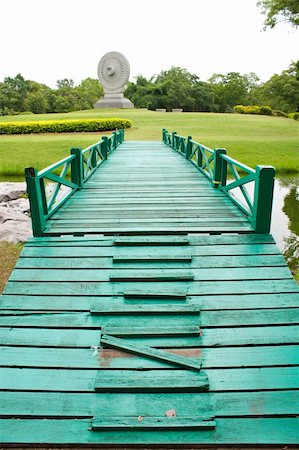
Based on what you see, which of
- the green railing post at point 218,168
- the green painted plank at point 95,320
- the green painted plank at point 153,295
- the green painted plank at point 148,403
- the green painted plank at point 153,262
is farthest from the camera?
the green railing post at point 218,168

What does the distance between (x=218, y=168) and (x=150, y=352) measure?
4.63 meters

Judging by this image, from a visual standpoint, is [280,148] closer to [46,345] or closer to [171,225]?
[171,225]

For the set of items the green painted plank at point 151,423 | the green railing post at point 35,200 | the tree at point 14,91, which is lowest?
the green painted plank at point 151,423

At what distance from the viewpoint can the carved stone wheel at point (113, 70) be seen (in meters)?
43.2

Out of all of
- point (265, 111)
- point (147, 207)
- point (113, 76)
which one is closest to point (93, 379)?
point (147, 207)

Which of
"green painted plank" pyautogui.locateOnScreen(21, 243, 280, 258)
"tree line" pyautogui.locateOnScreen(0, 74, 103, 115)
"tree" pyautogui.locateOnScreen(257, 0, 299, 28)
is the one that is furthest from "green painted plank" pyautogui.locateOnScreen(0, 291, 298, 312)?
"tree line" pyautogui.locateOnScreen(0, 74, 103, 115)

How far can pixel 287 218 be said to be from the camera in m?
9.73

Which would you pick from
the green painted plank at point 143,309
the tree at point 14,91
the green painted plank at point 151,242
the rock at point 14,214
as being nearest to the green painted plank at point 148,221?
the green painted plank at point 151,242

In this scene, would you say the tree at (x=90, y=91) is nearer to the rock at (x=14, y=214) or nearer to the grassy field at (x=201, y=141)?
the grassy field at (x=201, y=141)

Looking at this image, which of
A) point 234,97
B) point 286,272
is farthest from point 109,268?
point 234,97

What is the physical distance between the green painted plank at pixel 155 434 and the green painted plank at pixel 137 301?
1.14 m

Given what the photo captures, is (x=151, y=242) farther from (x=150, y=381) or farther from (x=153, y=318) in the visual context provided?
(x=150, y=381)

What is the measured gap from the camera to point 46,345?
334 cm

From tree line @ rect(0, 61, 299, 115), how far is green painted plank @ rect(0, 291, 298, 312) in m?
51.6
